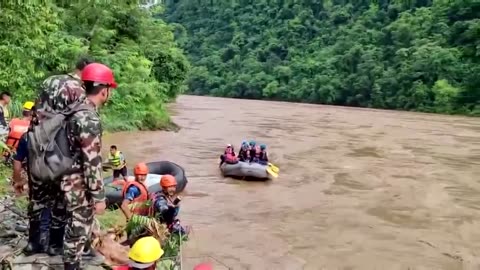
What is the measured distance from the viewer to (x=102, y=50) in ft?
60.4

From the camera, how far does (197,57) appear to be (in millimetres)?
71438

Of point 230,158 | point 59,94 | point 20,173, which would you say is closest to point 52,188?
point 59,94

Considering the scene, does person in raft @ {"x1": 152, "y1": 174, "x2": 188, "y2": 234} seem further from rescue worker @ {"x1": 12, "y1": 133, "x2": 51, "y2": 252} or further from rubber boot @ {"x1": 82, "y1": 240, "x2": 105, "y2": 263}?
rubber boot @ {"x1": 82, "y1": 240, "x2": 105, "y2": 263}

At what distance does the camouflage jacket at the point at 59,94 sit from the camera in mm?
3623

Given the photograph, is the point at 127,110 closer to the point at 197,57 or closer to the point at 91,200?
the point at 91,200

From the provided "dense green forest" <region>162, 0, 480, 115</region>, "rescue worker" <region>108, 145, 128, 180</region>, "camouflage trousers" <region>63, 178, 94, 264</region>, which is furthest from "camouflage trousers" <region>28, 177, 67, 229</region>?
"dense green forest" <region>162, 0, 480, 115</region>

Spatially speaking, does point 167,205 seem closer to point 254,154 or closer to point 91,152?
point 91,152

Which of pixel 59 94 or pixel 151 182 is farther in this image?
pixel 151 182

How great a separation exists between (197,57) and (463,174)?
5854cm

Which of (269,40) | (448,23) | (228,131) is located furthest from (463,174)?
(269,40)

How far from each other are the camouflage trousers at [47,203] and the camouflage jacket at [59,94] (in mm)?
467

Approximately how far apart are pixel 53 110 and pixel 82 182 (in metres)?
0.50

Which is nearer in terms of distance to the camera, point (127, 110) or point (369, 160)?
point (369, 160)

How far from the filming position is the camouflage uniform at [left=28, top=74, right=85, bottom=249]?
11.9ft
